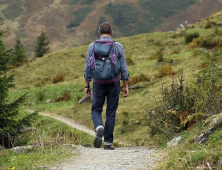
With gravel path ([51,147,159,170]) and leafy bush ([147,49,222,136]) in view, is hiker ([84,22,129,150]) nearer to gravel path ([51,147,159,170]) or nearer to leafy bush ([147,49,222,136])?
gravel path ([51,147,159,170])

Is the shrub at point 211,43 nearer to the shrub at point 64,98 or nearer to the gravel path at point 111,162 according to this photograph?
the shrub at point 64,98

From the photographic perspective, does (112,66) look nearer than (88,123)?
Yes

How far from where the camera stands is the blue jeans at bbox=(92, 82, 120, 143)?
6832 millimetres

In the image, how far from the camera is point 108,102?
7.05 m

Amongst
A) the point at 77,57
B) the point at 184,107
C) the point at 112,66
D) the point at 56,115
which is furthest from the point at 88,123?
the point at 77,57

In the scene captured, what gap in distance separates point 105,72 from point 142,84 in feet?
29.9

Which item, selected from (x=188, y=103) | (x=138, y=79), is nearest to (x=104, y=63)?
(x=188, y=103)

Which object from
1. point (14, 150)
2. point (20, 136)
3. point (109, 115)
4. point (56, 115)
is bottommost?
point (56, 115)

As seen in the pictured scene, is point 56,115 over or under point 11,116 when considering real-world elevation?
under

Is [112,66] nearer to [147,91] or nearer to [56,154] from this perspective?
[56,154]

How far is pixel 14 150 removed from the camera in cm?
702

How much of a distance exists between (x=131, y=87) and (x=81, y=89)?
4.40 meters

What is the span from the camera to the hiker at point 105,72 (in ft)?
21.2

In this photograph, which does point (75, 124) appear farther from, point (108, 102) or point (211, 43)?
point (211, 43)
